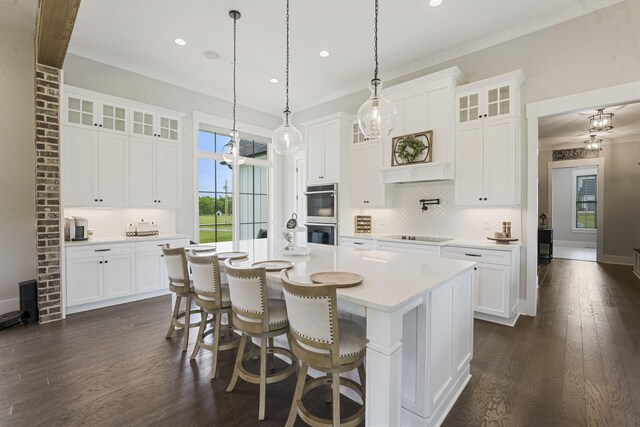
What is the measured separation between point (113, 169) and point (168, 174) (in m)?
0.74

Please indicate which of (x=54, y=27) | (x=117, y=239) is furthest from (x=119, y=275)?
(x=54, y=27)

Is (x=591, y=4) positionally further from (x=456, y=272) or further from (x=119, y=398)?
(x=119, y=398)

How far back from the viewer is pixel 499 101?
3564 millimetres

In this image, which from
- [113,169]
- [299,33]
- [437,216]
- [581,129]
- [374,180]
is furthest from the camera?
[581,129]

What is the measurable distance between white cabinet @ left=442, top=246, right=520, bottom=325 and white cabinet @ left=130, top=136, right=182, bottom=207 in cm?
431

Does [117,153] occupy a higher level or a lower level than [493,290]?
higher

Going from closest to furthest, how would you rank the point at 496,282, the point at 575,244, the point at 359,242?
the point at 496,282
the point at 359,242
the point at 575,244

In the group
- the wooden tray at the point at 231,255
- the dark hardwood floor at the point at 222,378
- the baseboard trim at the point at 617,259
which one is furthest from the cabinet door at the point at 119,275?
the baseboard trim at the point at 617,259

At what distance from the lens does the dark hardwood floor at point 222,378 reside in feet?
6.18

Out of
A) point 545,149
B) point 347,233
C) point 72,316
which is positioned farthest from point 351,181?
point 545,149

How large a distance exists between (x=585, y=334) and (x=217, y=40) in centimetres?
537

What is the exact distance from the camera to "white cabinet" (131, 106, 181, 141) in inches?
171

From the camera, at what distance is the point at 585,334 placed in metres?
3.05

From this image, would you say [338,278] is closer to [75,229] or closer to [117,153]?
[75,229]
